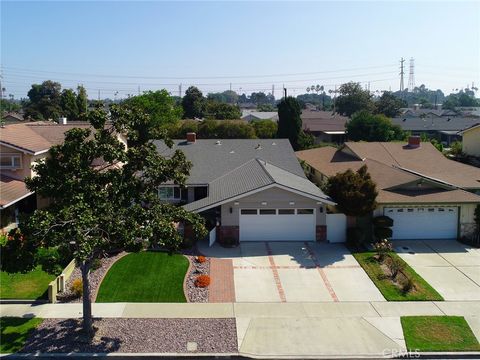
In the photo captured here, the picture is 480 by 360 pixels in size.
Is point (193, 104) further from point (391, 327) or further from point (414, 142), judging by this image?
point (391, 327)

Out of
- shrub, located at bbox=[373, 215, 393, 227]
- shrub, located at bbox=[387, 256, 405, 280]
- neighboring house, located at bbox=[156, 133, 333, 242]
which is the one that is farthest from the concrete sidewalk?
neighboring house, located at bbox=[156, 133, 333, 242]

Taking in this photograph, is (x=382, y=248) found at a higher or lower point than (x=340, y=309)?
higher

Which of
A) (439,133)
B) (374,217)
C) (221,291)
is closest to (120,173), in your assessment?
(221,291)

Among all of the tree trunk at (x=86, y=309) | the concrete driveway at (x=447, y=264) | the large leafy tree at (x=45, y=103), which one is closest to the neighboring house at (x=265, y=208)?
the concrete driveway at (x=447, y=264)

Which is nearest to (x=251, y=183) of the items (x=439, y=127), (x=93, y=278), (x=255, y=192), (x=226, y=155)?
(x=255, y=192)

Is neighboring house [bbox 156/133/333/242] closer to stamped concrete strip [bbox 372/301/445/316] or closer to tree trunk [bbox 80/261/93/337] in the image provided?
stamped concrete strip [bbox 372/301/445/316]
